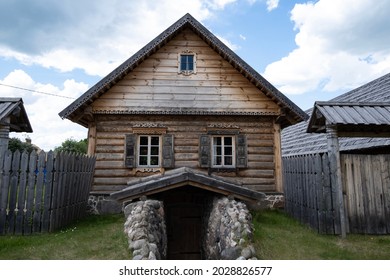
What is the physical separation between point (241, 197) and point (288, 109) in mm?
5423

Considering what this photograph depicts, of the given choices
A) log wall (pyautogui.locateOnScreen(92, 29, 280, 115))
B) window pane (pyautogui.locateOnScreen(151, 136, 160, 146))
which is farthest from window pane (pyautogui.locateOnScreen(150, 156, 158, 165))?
log wall (pyautogui.locateOnScreen(92, 29, 280, 115))

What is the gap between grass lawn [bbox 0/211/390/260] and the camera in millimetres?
6340

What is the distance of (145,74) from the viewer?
12.4 meters

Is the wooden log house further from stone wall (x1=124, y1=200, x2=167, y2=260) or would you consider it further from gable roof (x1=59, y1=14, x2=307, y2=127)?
stone wall (x1=124, y1=200, x2=167, y2=260)

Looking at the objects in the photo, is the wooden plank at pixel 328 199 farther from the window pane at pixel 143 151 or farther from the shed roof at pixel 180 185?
the window pane at pixel 143 151

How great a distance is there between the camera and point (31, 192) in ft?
26.6

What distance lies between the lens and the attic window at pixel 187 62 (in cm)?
1263

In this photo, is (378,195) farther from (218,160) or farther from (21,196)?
(21,196)

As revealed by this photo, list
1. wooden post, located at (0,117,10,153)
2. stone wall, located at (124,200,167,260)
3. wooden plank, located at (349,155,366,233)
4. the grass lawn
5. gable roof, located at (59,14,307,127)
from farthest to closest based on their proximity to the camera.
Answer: gable roof, located at (59,14,307,127) → wooden post, located at (0,117,10,153) → wooden plank, located at (349,155,366,233) → the grass lawn → stone wall, located at (124,200,167,260)

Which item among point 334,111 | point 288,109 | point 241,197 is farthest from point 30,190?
point 288,109

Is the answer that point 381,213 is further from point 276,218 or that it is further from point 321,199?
Answer: point 276,218

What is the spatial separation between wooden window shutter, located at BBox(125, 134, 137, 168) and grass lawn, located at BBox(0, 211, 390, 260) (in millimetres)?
3356

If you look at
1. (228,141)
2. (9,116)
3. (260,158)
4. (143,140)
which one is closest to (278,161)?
(260,158)

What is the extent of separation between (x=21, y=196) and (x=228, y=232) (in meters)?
5.86
